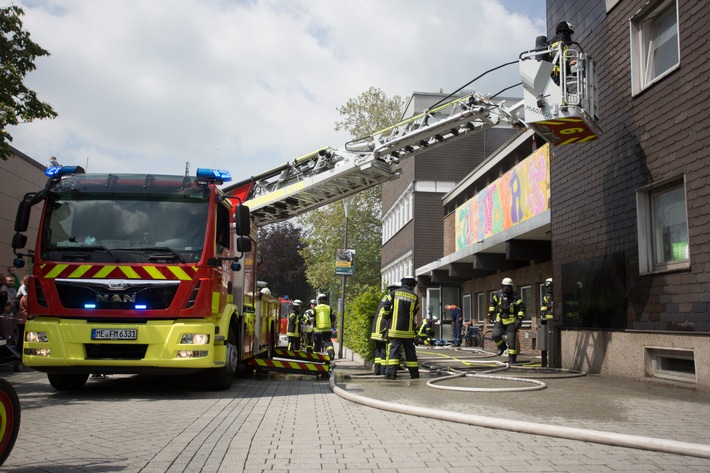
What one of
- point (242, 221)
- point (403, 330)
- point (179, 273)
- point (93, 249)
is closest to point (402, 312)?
point (403, 330)

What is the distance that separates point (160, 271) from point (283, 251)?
49401 mm

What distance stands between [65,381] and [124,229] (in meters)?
2.41

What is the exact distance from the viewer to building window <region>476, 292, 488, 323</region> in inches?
1002

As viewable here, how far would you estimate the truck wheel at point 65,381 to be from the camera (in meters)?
9.57

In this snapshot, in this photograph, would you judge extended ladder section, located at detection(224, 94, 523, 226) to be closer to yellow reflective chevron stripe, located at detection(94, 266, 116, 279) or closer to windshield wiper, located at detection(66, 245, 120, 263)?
windshield wiper, located at detection(66, 245, 120, 263)

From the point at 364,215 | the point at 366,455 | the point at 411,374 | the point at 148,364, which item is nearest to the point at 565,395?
the point at 411,374

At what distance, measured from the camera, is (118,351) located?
8.81 m

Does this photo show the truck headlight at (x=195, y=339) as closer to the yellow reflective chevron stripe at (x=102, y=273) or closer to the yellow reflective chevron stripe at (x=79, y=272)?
the yellow reflective chevron stripe at (x=102, y=273)

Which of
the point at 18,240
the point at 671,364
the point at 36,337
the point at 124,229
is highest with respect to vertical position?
the point at 124,229

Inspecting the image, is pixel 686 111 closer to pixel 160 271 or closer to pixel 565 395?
pixel 565 395

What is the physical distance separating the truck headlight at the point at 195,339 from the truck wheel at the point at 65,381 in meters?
1.82

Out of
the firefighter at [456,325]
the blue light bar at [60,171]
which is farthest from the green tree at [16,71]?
the firefighter at [456,325]

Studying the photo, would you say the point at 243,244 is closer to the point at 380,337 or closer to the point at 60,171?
the point at 60,171

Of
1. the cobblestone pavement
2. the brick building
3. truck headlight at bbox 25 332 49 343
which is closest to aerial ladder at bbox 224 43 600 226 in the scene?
the brick building
